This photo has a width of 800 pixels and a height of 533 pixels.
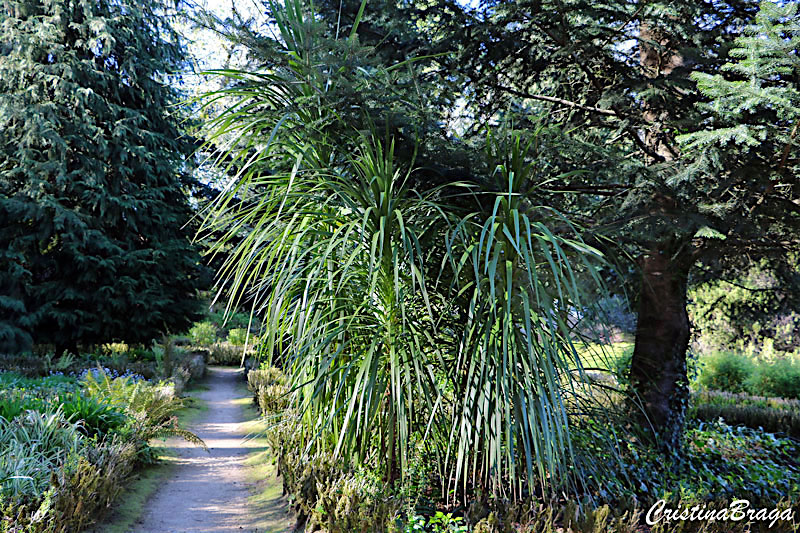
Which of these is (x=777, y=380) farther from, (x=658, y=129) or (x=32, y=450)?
(x=32, y=450)

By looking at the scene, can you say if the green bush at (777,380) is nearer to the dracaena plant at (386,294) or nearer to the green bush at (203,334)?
the dracaena plant at (386,294)

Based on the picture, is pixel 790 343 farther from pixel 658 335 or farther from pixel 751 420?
pixel 658 335

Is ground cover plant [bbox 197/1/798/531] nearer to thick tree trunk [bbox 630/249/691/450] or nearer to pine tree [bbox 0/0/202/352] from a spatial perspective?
thick tree trunk [bbox 630/249/691/450]

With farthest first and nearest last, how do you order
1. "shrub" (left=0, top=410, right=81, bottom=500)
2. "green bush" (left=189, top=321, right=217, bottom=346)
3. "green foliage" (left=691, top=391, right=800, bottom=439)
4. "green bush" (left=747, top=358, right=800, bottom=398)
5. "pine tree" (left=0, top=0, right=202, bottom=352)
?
"green bush" (left=189, top=321, right=217, bottom=346)
"green bush" (left=747, top=358, right=800, bottom=398)
"pine tree" (left=0, top=0, right=202, bottom=352)
"green foliage" (left=691, top=391, right=800, bottom=439)
"shrub" (left=0, top=410, right=81, bottom=500)

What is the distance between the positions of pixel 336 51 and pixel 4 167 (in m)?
10.2

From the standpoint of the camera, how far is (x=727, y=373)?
11695 mm

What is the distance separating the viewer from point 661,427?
4.62 meters

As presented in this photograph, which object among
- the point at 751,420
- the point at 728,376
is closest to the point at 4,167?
the point at 751,420

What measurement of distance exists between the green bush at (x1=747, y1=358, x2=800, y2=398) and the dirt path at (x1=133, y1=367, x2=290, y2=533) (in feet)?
35.6

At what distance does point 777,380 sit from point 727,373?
3.02 ft

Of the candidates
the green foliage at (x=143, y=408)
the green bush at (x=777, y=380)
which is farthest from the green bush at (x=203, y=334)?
the green bush at (x=777, y=380)

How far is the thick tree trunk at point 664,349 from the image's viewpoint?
15.3 feet

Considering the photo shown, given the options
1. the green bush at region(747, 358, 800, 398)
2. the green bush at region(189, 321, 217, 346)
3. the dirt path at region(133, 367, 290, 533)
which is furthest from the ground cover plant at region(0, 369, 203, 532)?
the green bush at region(189, 321, 217, 346)

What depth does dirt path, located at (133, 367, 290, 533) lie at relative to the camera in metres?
3.64
